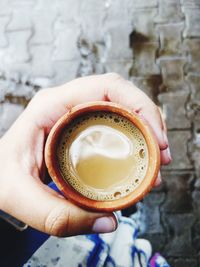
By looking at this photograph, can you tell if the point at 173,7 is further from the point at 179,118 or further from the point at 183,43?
the point at 179,118

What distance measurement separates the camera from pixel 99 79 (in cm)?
204

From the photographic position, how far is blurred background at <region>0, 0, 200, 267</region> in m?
3.01

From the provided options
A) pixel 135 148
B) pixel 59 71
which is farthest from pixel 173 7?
pixel 135 148

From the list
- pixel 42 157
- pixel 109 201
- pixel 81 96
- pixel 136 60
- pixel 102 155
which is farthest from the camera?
pixel 136 60

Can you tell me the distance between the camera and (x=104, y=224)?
1.60 m

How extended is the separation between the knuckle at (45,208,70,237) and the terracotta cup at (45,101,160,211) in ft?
0.23

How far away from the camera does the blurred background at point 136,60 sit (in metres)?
3.01

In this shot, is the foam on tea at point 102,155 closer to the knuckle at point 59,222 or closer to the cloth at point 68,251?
the knuckle at point 59,222

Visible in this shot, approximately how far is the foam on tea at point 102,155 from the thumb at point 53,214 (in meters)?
0.09

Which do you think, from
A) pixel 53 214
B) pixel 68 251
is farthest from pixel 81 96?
pixel 68 251

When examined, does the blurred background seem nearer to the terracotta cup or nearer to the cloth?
the cloth

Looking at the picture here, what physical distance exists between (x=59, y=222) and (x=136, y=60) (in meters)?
2.13

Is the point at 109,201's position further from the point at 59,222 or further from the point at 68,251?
the point at 68,251

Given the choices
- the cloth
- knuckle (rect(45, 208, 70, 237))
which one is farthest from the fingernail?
the cloth
